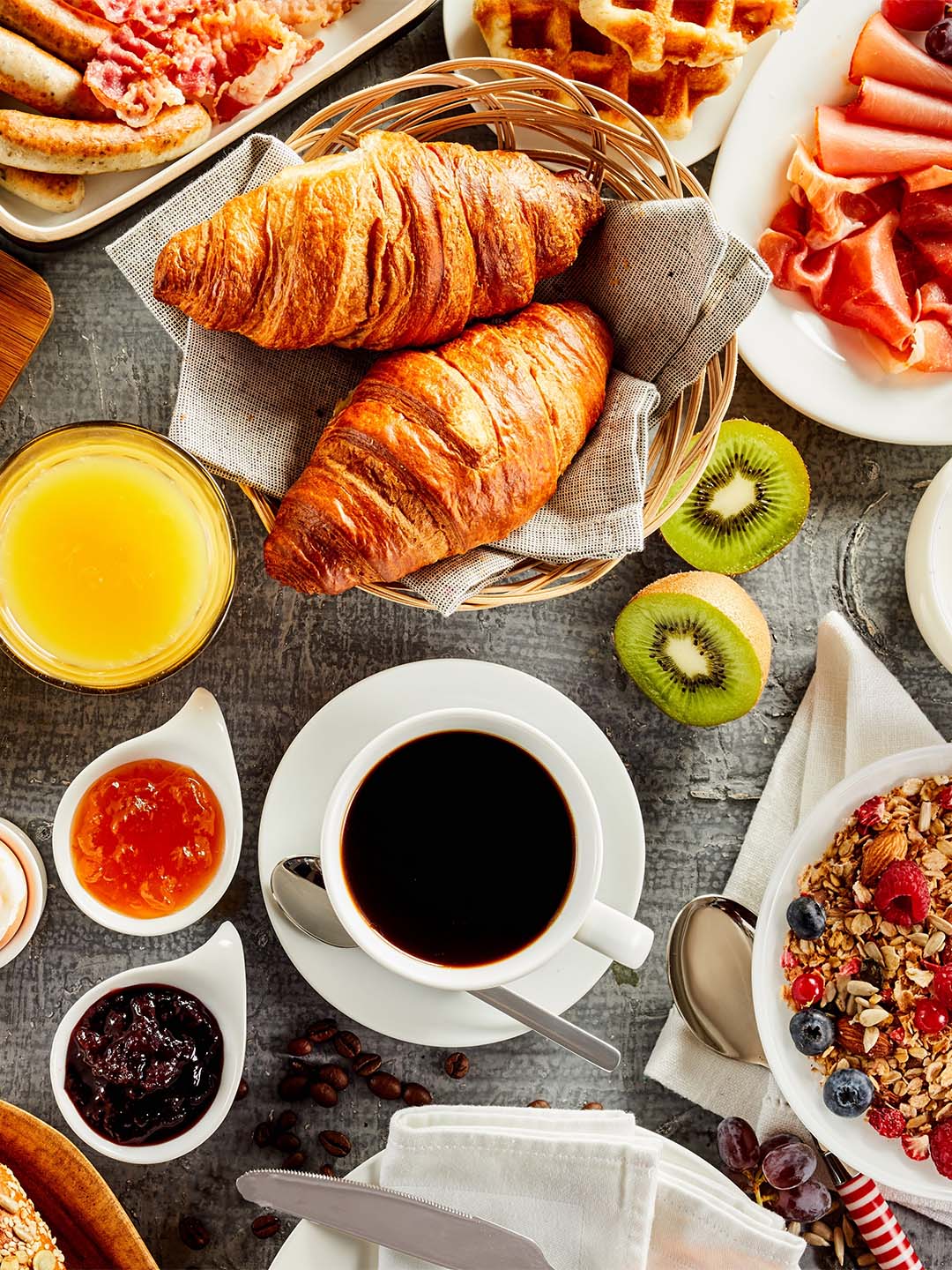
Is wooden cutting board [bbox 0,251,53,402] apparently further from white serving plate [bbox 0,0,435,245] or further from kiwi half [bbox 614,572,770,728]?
kiwi half [bbox 614,572,770,728]

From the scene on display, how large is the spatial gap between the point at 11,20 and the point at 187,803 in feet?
3.61

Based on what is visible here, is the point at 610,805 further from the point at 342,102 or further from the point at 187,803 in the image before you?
the point at 342,102

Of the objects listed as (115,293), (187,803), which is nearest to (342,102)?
(115,293)

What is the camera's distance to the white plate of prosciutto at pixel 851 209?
1.58m

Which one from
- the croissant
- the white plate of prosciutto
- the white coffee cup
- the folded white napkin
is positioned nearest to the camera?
the croissant

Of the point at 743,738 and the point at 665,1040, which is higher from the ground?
the point at 743,738

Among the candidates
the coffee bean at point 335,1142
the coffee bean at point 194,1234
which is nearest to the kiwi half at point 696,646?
the coffee bean at point 335,1142

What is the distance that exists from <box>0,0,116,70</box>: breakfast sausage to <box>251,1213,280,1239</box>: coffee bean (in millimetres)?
1667

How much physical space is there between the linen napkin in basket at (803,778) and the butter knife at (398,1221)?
33 centimetres

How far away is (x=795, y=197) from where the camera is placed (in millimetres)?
1625

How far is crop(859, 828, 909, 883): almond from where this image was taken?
1481mm

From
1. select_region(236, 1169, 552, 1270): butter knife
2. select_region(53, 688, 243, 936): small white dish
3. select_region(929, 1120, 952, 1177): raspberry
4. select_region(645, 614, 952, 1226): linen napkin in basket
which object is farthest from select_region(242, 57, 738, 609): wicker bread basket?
select_region(929, 1120, 952, 1177): raspberry

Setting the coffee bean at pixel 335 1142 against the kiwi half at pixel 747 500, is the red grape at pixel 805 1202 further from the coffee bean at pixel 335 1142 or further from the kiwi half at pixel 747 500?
A: the kiwi half at pixel 747 500

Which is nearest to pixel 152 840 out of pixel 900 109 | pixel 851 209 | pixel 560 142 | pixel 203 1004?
pixel 203 1004
